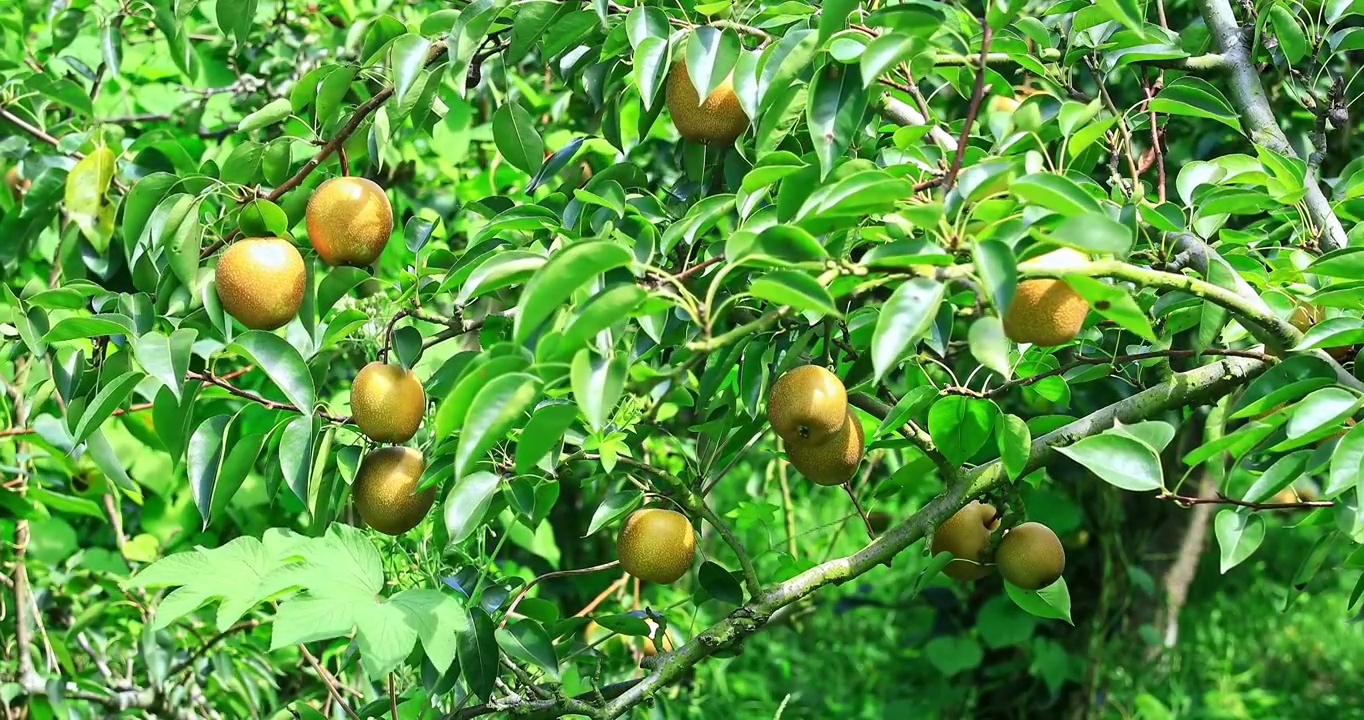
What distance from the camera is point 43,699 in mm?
1980

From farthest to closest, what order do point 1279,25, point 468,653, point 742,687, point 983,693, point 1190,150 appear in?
1. point 742,687
2. point 983,693
3. point 1190,150
4. point 1279,25
5. point 468,653

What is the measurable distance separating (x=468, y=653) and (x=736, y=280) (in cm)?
45

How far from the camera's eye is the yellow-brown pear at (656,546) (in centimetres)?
132

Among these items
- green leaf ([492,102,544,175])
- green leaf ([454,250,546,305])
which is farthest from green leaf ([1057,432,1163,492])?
green leaf ([492,102,544,175])

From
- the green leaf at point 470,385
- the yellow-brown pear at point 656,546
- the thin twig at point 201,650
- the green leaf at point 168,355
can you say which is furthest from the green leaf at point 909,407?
the thin twig at point 201,650

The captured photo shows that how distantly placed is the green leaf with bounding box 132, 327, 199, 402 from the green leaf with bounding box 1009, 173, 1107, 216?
75 cm

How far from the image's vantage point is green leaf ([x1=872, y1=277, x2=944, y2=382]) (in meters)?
0.86

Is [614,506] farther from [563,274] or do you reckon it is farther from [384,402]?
[563,274]

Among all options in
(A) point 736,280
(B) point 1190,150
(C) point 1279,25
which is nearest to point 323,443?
(A) point 736,280

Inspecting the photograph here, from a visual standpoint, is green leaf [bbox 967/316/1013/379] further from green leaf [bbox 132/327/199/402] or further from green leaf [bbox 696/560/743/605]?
green leaf [bbox 132/327/199/402]

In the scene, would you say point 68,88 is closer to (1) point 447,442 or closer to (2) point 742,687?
(1) point 447,442

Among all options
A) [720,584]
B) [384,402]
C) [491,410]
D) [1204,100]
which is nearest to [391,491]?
[384,402]

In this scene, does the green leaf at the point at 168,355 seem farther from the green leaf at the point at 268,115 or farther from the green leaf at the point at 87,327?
the green leaf at the point at 268,115

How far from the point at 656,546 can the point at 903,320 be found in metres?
0.53
